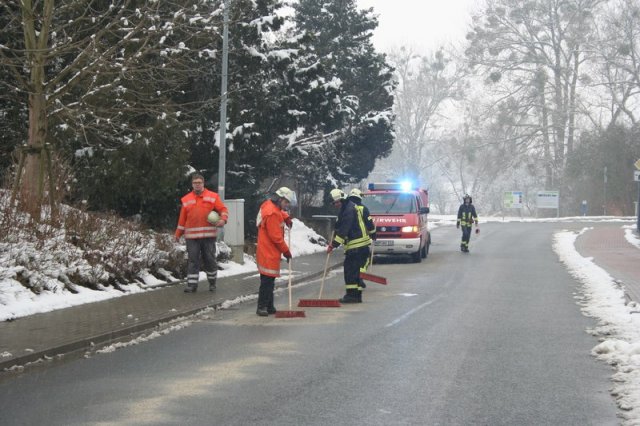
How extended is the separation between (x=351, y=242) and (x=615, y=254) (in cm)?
1405

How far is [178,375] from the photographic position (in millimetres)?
7824

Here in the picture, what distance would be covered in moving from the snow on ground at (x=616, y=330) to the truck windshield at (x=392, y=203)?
501 centimetres

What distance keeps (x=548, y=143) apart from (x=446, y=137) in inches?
569

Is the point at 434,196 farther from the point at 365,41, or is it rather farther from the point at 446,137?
the point at 365,41

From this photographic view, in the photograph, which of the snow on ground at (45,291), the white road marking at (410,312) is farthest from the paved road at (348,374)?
the snow on ground at (45,291)

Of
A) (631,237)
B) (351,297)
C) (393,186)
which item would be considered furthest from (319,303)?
(631,237)

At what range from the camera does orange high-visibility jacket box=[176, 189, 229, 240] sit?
549 inches

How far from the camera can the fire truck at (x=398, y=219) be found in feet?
75.3

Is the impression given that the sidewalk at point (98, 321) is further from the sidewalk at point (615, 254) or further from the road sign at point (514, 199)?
the road sign at point (514, 199)

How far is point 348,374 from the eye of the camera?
7855mm

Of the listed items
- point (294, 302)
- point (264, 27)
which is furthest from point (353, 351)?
point (264, 27)

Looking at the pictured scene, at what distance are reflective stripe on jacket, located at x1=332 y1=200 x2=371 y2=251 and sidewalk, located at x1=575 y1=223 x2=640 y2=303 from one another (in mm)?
4298

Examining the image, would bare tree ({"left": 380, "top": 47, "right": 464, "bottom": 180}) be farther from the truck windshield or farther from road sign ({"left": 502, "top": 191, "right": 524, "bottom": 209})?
the truck windshield

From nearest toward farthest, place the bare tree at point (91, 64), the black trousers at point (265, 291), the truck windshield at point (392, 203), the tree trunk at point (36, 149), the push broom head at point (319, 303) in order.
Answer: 1. the black trousers at point (265, 291)
2. the push broom head at point (319, 303)
3. the tree trunk at point (36, 149)
4. the bare tree at point (91, 64)
5. the truck windshield at point (392, 203)
